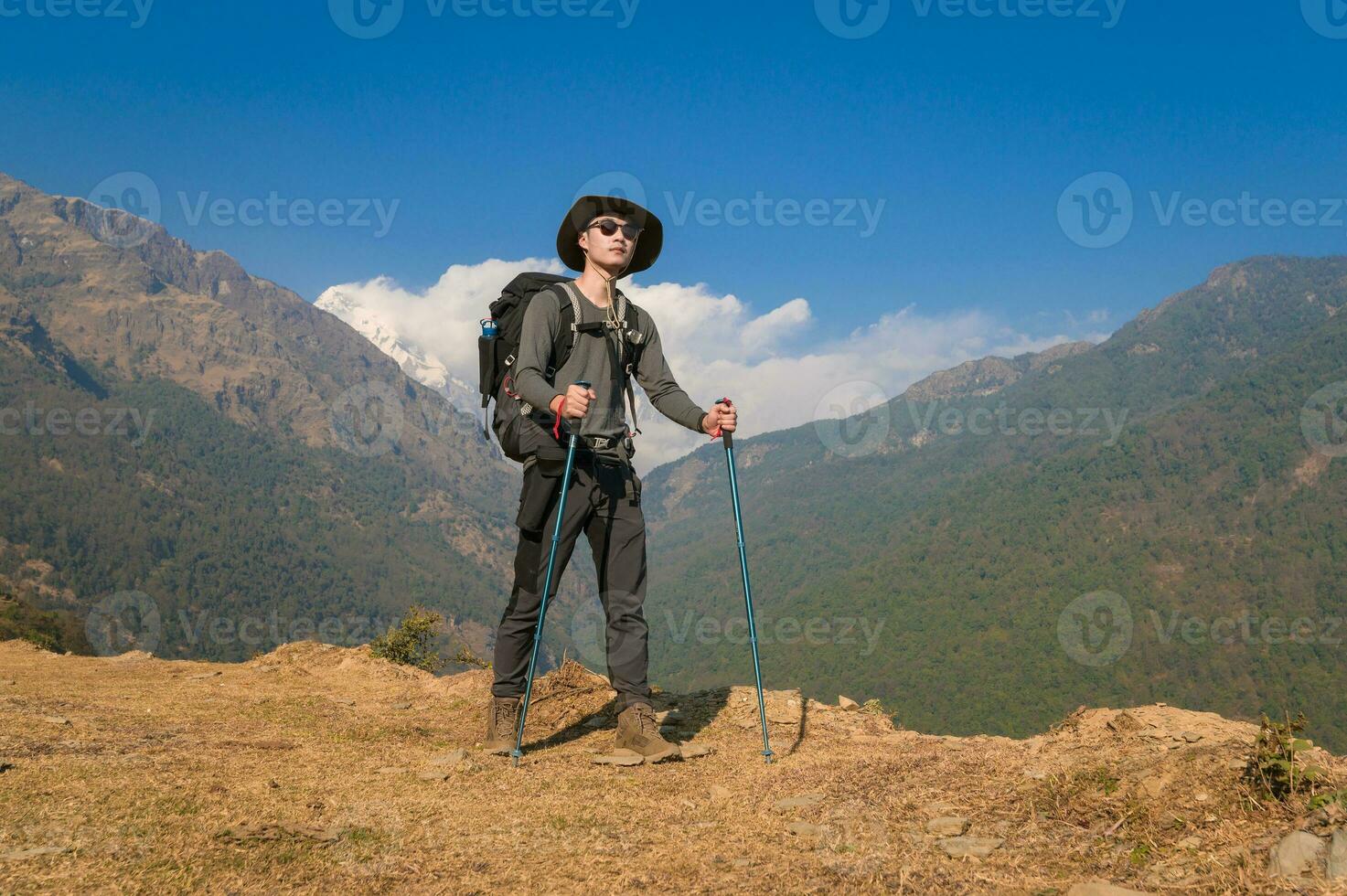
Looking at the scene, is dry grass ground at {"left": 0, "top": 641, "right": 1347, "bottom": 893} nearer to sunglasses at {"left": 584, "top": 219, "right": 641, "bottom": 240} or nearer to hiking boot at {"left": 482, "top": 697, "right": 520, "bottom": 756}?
hiking boot at {"left": 482, "top": 697, "right": 520, "bottom": 756}

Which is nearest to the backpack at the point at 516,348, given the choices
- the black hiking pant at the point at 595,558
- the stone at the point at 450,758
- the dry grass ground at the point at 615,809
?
the black hiking pant at the point at 595,558

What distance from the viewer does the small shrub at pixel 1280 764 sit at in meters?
3.42

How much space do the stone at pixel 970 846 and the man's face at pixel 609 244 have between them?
457 centimetres

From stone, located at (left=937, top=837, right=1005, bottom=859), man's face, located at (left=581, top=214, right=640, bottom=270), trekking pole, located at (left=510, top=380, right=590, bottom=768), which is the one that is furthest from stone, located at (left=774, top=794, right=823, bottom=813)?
man's face, located at (left=581, top=214, right=640, bottom=270)

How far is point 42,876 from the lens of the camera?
3277mm

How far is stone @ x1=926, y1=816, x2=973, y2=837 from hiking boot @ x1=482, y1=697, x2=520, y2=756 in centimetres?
332

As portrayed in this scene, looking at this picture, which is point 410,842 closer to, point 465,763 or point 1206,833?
point 465,763

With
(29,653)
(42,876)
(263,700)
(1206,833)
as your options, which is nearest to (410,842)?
(42,876)

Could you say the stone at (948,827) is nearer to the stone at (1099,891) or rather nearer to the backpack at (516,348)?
the stone at (1099,891)

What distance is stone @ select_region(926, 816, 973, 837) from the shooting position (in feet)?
13.1

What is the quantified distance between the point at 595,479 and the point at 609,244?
1840 mm

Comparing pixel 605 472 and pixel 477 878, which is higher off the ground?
pixel 605 472

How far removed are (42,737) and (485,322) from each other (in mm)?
4336

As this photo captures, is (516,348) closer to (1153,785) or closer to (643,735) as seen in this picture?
(643,735)
